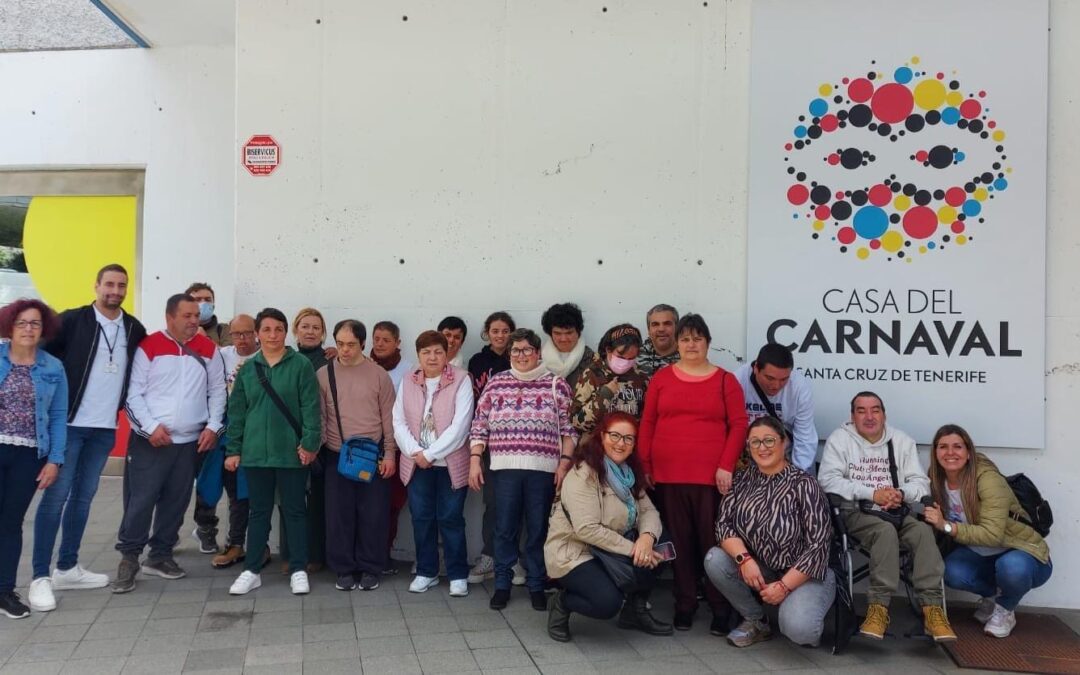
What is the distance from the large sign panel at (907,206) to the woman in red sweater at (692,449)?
39.4 inches

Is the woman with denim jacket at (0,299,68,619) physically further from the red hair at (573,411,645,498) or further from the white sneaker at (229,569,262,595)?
the red hair at (573,411,645,498)

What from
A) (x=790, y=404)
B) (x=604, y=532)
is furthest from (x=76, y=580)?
(x=790, y=404)

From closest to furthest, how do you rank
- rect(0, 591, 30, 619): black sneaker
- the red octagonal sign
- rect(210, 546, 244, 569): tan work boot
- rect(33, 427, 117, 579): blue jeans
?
rect(0, 591, 30, 619): black sneaker
rect(33, 427, 117, 579): blue jeans
rect(210, 546, 244, 569): tan work boot
the red octagonal sign

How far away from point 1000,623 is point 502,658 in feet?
8.77

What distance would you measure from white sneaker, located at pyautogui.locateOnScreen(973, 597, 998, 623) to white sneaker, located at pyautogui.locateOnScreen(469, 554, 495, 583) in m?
2.79

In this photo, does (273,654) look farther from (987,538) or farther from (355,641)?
(987,538)

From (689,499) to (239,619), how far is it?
247 centimetres

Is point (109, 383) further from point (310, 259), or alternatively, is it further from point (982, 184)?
point (982, 184)

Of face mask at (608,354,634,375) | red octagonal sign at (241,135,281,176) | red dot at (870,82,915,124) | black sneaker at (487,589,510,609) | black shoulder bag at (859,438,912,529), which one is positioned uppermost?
red dot at (870,82,915,124)

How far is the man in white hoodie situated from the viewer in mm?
3914

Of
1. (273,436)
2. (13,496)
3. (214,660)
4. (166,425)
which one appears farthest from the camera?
(166,425)

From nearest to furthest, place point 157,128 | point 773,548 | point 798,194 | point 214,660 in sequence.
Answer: point 214,660, point 773,548, point 798,194, point 157,128

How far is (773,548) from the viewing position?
3.81m

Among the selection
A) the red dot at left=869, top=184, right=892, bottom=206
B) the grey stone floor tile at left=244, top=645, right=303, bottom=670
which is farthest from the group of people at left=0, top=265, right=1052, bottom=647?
the red dot at left=869, top=184, right=892, bottom=206
